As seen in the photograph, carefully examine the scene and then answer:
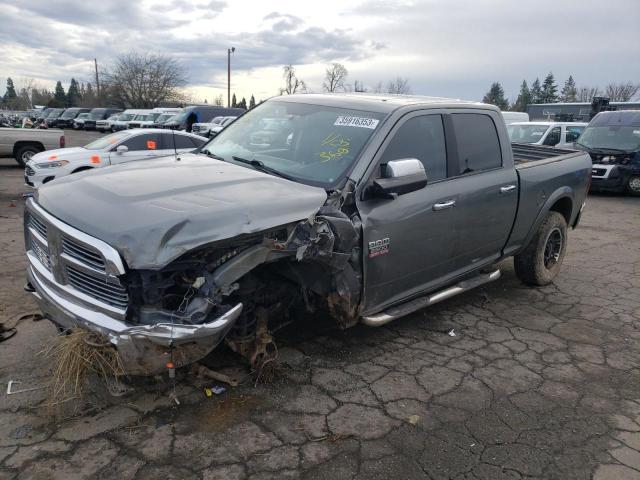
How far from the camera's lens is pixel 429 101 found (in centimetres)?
445

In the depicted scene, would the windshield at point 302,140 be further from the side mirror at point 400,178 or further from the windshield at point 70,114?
the windshield at point 70,114

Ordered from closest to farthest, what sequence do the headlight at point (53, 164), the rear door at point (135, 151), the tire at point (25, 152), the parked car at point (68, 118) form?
the headlight at point (53, 164) → the rear door at point (135, 151) → the tire at point (25, 152) → the parked car at point (68, 118)

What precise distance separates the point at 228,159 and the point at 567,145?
14078mm

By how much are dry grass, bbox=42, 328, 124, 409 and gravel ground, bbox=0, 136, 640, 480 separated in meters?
0.13

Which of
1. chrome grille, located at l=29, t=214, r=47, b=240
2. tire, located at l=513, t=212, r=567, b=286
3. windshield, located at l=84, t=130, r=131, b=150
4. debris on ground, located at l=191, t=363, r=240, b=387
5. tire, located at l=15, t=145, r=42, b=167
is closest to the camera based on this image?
chrome grille, located at l=29, t=214, r=47, b=240

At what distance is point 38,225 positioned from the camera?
3.35 m

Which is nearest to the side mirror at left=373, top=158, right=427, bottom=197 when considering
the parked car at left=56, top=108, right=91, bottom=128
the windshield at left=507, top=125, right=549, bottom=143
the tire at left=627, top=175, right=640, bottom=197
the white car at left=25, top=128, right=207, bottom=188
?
the white car at left=25, top=128, right=207, bottom=188

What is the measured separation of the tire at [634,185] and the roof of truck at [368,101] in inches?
412

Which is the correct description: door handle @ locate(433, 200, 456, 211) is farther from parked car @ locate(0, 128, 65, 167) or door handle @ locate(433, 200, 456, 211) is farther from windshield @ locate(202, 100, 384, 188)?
parked car @ locate(0, 128, 65, 167)

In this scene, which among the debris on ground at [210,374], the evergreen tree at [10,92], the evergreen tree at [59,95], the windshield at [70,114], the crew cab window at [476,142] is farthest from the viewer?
the evergreen tree at [10,92]

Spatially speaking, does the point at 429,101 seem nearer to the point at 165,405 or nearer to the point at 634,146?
the point at 165,405

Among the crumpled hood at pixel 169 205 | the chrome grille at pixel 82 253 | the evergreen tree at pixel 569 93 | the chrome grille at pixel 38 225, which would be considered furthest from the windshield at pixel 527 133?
the evergreen tree at pixel 569 93

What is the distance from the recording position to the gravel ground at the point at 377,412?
9.04ft

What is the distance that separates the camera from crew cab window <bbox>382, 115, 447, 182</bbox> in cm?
392
